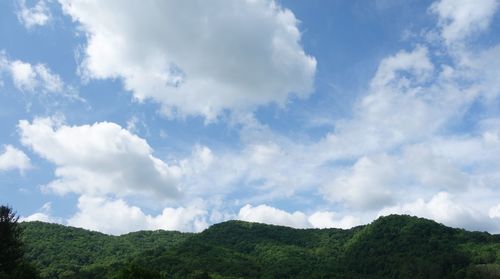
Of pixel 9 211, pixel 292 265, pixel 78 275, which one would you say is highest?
pixel 292 265

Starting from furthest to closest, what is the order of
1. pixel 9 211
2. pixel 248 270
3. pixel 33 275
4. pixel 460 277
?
pixel 248 270 < pixel 460 277 < pixel 33 275 < pixel 9 211

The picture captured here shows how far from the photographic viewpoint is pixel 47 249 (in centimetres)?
19938

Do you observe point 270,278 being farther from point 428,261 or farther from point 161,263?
point 428,261

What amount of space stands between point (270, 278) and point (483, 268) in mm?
68794

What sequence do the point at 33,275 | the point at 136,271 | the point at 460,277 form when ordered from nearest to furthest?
the point at 33,275
the point at 136,271
the point at 460,277

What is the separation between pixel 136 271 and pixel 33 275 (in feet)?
54.7

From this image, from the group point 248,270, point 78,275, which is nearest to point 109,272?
point 78,275

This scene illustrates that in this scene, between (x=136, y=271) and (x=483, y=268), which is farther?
(x=483, y=268)

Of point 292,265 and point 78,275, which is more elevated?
point 292,265

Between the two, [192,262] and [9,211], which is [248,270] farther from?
[9,211]

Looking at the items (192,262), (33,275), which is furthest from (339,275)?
(33,275)

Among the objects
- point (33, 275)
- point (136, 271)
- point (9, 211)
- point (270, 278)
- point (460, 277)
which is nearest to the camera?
point (9, 211)

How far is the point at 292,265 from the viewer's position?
199125 mm

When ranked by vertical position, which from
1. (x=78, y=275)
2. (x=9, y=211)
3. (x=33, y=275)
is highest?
(x=78, y=275)
